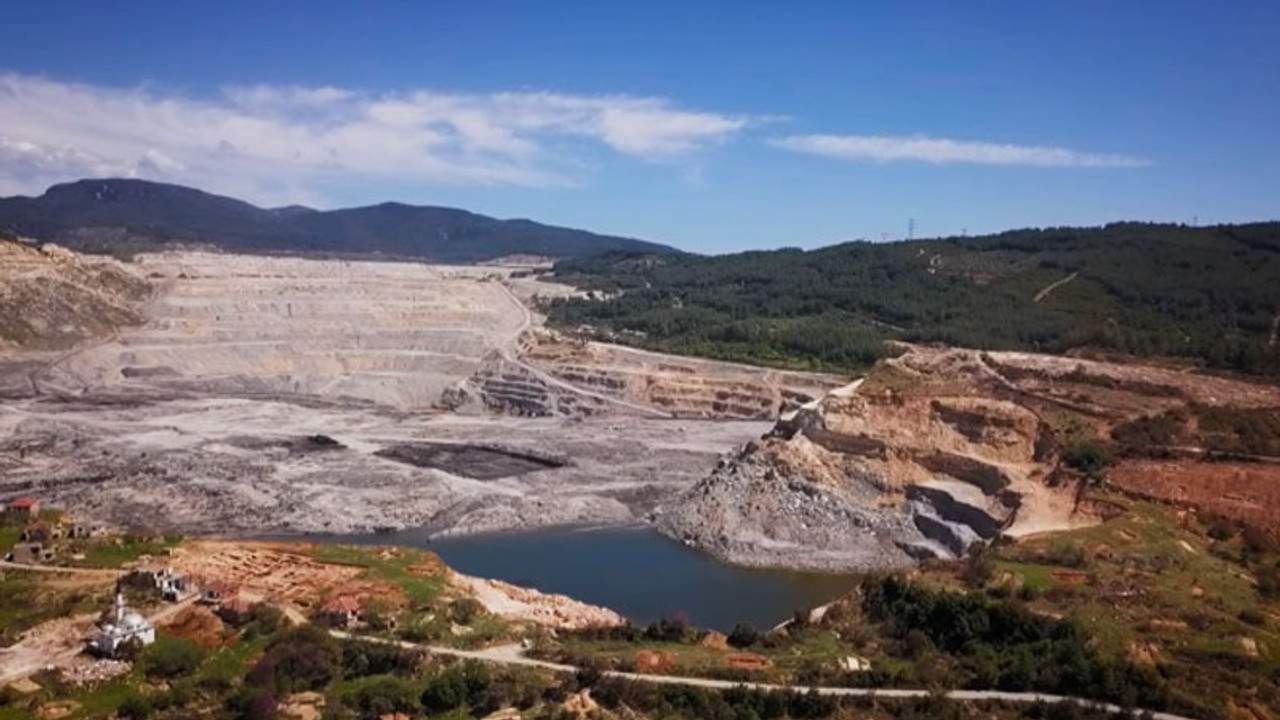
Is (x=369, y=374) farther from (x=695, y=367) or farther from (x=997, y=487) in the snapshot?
(x=997, y=487)

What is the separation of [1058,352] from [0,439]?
228 ft

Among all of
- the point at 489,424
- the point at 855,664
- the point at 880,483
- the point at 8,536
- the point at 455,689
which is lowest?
the point at 489,424

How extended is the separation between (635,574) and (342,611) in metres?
17.6

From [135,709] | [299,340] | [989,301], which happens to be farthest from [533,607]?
[989,301]

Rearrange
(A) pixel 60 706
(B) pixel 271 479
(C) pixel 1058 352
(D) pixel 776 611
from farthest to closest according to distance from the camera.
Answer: (C) pixel 1058 352, (B) pixel 271 479, (D) pixel 776 611, (A) pixel 60 706

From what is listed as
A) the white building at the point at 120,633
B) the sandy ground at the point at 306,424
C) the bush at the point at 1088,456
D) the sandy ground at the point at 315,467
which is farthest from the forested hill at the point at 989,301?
the white building at the point at 120,633

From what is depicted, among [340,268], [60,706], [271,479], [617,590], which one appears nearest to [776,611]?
[617,590]

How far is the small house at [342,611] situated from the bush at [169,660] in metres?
3.86

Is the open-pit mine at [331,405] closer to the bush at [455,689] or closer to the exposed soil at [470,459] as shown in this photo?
the exposed soil at [470,459]

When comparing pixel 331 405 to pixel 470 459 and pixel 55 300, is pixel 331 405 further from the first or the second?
pixel 55 300

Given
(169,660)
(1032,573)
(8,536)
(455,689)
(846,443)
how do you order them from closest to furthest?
1. (455,689)
2. (169,660)
3. (1032,573)
4. (8,536)
5. (846,443)

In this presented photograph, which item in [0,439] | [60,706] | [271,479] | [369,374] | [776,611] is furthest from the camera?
[369,374]

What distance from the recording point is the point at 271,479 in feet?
209

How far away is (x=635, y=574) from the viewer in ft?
158
